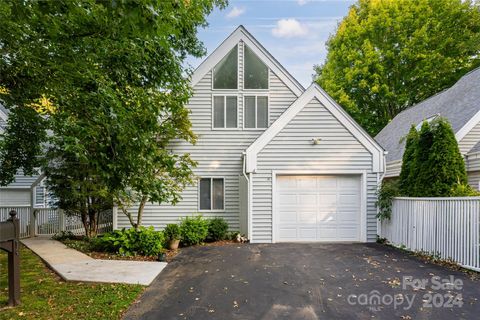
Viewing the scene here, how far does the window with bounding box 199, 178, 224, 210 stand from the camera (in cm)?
1097

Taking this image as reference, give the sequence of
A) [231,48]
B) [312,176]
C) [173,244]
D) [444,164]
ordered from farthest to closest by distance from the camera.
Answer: [231,48], [312,176], [173,244], [444,164]

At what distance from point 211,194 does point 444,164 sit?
23.9 feet

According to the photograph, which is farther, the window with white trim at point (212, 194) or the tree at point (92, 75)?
the window with white trim at point (212, 194)

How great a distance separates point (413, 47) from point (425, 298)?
2117 centimetres

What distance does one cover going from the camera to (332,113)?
9.63 m

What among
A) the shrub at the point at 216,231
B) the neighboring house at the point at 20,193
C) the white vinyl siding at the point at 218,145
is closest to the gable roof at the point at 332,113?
the white vinyl siding at the point at 218,145

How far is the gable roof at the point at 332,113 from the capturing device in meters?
9.55

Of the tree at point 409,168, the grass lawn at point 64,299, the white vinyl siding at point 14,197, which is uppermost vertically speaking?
the tree at point 409,168

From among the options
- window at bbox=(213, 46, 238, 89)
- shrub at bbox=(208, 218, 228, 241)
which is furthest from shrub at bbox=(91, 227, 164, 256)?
window at bbox=(213, 46, 238, 89)

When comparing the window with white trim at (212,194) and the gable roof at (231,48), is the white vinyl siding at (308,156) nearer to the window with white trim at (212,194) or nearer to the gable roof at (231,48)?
the window with white trim at (212,194)

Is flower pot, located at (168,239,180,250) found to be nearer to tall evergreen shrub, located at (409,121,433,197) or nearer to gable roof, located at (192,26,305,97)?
gable roof, located at (192,26,305,97)

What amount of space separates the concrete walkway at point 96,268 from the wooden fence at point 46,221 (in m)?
3.40

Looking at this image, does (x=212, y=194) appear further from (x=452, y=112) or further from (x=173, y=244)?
(x=452, y=112)

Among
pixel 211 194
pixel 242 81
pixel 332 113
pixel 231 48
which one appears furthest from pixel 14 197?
pixel 332 113
